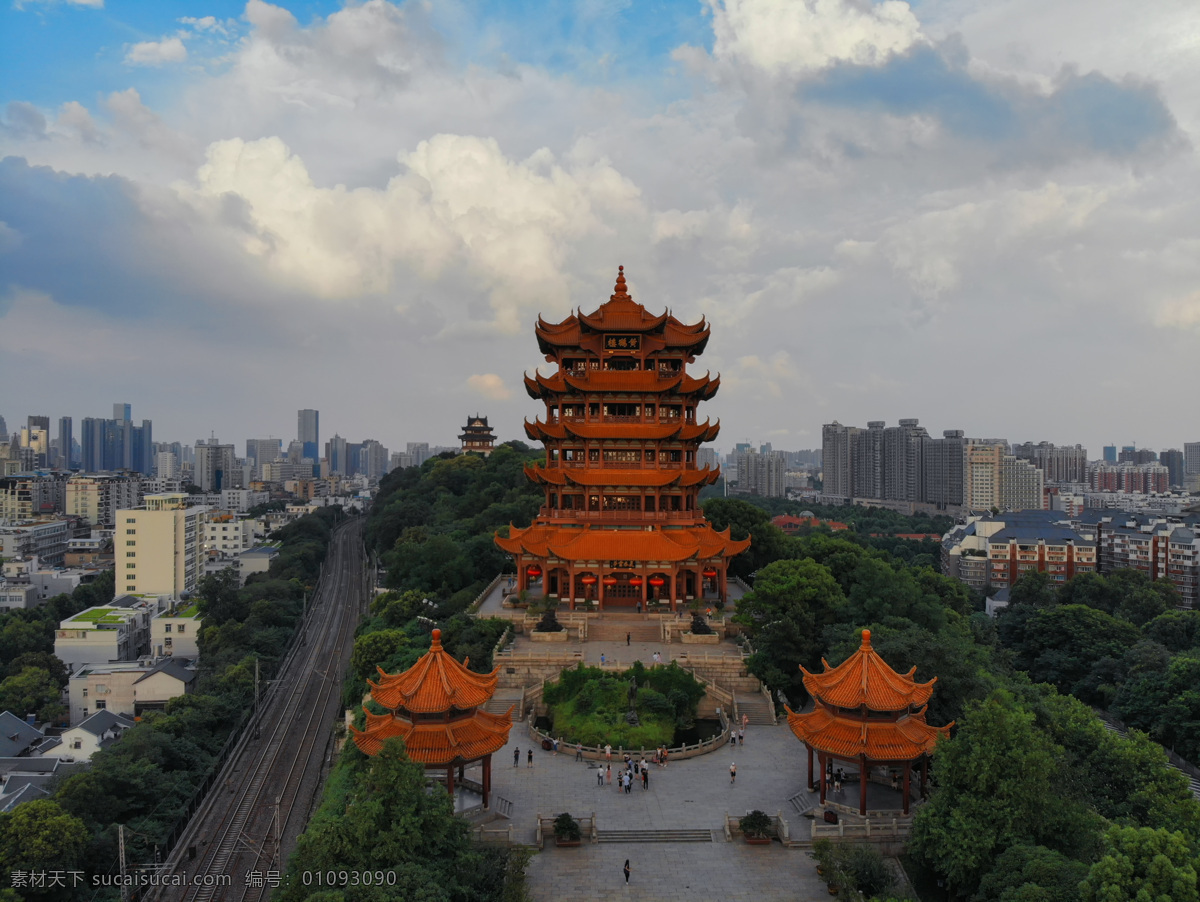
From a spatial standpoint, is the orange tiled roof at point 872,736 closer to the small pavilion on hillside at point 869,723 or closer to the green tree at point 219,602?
the small pavilion on hillside at point 869,723

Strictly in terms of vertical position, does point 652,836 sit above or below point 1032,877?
below

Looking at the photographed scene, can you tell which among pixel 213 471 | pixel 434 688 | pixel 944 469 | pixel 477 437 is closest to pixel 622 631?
pixel 434 688

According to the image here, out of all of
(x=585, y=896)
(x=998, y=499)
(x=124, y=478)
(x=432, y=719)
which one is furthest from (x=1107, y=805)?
(x=124, y=478)

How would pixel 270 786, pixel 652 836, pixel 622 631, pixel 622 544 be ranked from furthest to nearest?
pixel 622 544, pixel 622 631, pixel 270 786, pixel 652 836

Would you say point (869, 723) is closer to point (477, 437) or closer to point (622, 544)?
point (622, 544)

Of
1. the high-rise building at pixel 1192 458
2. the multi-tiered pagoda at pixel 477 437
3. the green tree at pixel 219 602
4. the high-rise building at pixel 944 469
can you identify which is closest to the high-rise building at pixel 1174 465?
the high-rise building at pixel 1192 458

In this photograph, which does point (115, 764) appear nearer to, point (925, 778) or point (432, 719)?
point (432, 719)
